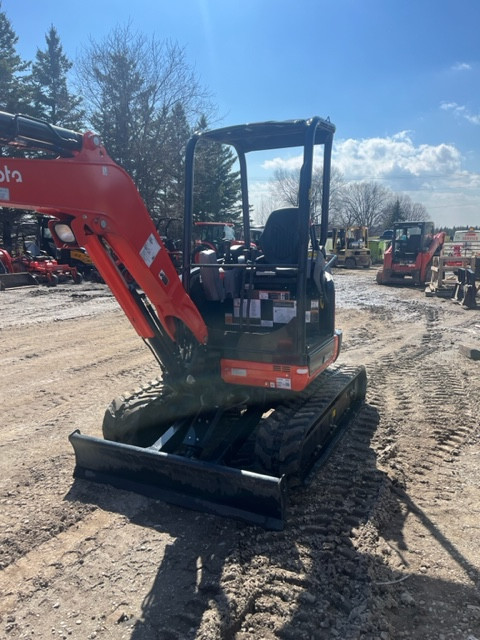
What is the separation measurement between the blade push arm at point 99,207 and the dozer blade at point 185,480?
953 millimetres

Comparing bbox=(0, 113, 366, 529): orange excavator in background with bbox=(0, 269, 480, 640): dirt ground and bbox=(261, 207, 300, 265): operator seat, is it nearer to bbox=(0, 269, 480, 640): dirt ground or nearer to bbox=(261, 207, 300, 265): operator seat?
bbox=(261, 207, 300, 265): operator seat

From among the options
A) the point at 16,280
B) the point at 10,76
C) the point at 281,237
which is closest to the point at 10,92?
the point at 10,76

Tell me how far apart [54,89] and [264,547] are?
3570 centimetres

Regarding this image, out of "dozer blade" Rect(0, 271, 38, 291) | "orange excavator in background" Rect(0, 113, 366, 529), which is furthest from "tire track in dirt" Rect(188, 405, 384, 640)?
"dozer blade" Rect(0, 271, 38, 291)

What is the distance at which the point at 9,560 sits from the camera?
3141mm

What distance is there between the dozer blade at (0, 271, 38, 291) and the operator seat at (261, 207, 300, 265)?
535 inches

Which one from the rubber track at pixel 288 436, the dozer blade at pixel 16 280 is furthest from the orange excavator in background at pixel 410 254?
the rubber track at pixel 288 436

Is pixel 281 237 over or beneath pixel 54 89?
beneath

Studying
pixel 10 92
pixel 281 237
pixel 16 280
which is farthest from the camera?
pixel 10 92

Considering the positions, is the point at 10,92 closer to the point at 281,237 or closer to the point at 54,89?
the point at 54,89

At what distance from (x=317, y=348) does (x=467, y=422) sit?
232 centimetres

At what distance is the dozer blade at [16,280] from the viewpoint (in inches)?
634

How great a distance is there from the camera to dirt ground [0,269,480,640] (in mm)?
2652

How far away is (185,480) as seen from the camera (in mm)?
3648
